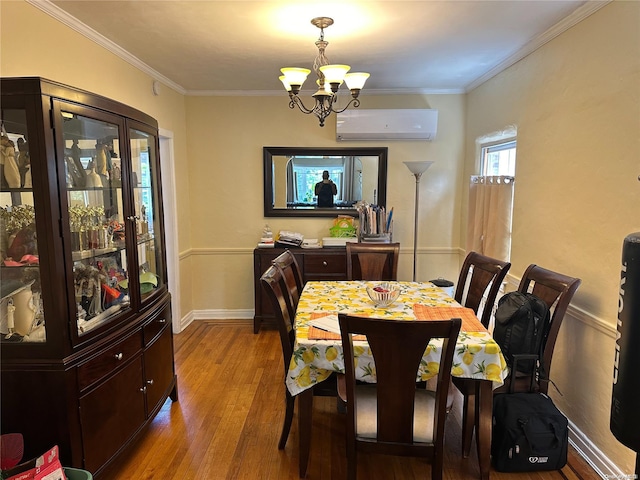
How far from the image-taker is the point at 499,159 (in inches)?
140

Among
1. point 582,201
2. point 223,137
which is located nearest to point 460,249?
point 582,201

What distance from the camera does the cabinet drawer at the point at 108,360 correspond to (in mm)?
1752

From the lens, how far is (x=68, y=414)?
5.48ft

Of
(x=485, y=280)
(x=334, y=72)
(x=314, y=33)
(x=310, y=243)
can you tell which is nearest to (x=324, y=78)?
(x=334, y=72)

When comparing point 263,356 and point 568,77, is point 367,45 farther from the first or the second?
point 263,356

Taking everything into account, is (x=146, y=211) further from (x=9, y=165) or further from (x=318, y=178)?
(x=318, y=178)

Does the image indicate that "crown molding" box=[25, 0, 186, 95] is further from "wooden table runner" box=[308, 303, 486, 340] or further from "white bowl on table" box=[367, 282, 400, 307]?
"white bowl on table" box=[367, 282, 400, 307]

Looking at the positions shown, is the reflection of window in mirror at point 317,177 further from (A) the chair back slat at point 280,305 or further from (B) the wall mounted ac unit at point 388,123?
(A) the chair back slat at point 280,305

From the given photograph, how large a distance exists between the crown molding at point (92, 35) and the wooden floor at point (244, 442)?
93.5 inches

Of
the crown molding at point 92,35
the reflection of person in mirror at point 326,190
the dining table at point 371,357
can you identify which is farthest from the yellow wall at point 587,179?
the crown molding at point 92,35

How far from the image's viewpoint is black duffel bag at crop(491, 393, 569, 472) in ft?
6.51

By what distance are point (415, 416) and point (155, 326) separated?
157 cm

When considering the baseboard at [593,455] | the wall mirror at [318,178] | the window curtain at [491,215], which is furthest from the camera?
the wall mirror at [318,178]

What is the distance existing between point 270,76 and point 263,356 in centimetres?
247
